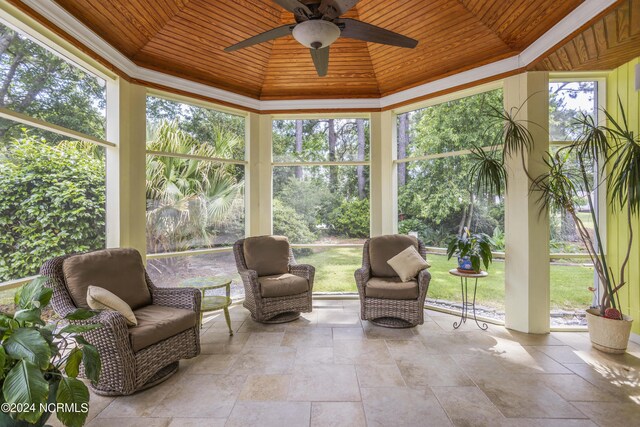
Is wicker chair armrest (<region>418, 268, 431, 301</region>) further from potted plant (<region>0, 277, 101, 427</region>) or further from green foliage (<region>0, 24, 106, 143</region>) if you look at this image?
green foliage (<region>0, 24, 106, 143</region>)

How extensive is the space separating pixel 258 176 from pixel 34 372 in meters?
3.52

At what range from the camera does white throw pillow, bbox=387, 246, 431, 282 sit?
3.58 meters

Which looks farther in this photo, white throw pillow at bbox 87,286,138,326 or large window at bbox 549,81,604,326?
large window at bbox 549,81,604,326

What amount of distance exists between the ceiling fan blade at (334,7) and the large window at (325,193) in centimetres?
265

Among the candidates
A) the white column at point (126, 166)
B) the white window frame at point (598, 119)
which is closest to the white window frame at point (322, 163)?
the white column at point (126, 166)

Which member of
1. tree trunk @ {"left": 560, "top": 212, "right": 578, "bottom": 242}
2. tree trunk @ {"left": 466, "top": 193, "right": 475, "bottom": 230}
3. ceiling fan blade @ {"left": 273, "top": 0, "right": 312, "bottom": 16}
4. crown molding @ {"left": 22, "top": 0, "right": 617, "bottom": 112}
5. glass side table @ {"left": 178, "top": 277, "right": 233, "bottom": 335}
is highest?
crown molding @ {"left": 22, "top": 0, "right": 617, "bottom": 112}

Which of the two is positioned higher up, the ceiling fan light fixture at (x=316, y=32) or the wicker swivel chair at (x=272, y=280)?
the ceiling fan light fixture at (x=316, y=32)

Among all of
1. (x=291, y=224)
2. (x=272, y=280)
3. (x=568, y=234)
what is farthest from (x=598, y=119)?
(x=272, y=280)

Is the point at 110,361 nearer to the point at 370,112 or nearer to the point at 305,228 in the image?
the point at 305,228

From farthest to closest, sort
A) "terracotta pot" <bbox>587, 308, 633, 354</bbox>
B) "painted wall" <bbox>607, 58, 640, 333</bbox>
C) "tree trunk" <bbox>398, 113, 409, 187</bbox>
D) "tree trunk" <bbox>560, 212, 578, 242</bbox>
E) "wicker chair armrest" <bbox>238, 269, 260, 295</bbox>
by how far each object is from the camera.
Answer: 1. "tree trunk" <bbox>398, 113, 409, 187</bbox>
2. "wicker chair armrest" <bbox>238, 269, 260, 295</bbox>
3. "tree trunk" <bbox>560, 212, 578, 242</bbox>
4. "painted wall" <bbox>607, 58, 640, 333</bbox>
5. "terracotta pot" <bbox>587, 308, 633, 354</bbox>

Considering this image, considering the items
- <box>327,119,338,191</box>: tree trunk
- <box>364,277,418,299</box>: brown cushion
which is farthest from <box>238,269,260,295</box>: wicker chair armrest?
<box>327,119,338,191</box>: tree trunk

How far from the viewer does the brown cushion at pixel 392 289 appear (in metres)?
3.39

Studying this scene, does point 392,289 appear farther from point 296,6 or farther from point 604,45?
point 604,45

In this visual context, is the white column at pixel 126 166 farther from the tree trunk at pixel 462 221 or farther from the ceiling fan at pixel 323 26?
the tree trunk at pixel 462 221
